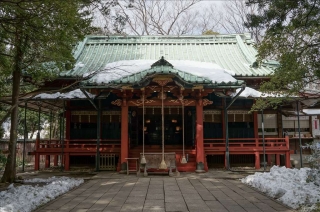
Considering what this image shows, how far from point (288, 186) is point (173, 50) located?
11963 millimetres

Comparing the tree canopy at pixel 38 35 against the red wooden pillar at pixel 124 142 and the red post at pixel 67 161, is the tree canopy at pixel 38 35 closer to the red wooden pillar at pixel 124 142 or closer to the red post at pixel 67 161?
the red wooden pillar at pixel 124 142

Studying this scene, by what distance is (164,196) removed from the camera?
7.59m

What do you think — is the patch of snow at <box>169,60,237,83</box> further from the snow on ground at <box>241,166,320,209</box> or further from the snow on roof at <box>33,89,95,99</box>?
the snow on roof at <box>33,89,95,99</box>

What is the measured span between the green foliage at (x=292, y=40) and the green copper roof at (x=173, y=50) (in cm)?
580

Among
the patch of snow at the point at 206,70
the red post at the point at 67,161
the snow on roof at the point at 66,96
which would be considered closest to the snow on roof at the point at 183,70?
the patch of snow at the point at 206,70

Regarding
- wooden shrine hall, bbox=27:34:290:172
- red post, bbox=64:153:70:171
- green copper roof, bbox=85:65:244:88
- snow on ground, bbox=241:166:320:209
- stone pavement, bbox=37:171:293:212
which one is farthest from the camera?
red post, bbox=64:153:70:171

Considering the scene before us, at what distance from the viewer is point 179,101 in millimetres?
12648

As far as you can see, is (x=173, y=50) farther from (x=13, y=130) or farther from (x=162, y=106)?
(x=13, y=130)

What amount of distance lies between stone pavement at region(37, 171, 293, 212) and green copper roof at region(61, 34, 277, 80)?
23.3ft

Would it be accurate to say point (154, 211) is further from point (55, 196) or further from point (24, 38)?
point (24, 38)

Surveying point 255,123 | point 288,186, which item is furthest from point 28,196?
point 255,123


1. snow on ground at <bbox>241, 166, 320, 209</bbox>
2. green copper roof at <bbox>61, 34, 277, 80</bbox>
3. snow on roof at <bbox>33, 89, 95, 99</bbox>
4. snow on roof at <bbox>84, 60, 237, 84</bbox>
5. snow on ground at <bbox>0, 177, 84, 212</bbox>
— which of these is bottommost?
snow on ground at <bbox>0, 177, 84, 212</bbox>

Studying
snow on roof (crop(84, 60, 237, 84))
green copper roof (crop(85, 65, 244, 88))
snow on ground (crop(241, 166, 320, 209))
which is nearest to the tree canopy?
green copper roof (crop(85, 65, 244, 88))

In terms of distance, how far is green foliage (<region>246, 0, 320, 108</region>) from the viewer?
7.23 meters
